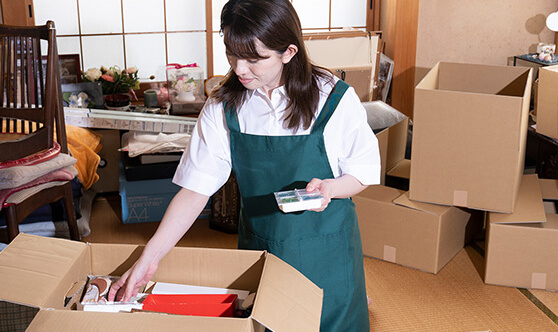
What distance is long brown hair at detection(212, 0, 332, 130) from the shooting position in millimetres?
1331

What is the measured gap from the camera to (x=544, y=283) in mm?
2691

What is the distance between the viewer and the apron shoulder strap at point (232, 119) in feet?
5.06

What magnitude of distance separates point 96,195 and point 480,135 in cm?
230

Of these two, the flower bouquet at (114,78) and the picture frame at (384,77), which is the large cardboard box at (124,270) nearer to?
the flower bouquet at (114,78)

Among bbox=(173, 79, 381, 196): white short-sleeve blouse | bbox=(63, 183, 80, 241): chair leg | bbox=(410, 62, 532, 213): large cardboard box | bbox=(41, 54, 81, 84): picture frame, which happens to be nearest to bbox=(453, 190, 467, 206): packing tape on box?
bbox=(410, 62, 532, 213): large cardboard box

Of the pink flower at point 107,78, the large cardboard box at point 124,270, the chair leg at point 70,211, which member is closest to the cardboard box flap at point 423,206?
the chair leg at point 70,211

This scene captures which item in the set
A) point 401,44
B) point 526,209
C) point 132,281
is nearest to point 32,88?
point 132,281

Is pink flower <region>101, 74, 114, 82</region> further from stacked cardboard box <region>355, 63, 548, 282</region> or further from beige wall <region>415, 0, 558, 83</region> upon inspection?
beige wall <region>415, 0, 558, 83</region>

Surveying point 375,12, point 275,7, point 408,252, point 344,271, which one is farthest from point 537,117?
point 275,7

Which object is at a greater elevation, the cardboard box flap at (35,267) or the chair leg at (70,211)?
the cardboard box flap at (35,267)

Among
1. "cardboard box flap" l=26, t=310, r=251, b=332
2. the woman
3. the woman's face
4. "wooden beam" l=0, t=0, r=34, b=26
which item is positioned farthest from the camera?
"wooden beam" l=0, t=0, r=34, b=26

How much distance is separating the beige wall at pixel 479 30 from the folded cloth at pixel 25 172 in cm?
253

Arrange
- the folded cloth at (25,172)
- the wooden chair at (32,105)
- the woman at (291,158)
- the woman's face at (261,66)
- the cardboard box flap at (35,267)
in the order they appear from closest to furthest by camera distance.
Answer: the cardboard box flap at (35,267), the woman's face at (261,66), the woman at (291,158), the folded cloth at (25,172), the wooden chair at (32,105)

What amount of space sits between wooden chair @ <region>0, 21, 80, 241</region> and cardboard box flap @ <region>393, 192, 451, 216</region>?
1.52 meters
